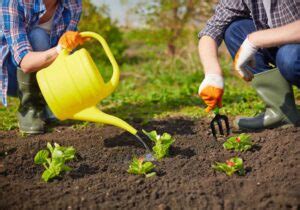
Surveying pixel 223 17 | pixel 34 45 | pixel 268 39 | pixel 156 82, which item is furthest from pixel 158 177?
pixel 156 82

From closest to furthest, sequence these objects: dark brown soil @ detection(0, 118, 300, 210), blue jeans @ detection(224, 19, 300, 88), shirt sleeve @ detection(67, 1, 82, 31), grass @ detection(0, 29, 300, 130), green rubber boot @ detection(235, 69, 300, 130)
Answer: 1. dark brown soil @ detection(0, 118, 300, 210)
2. blue jeans @ detection(224, 19, 300, 88)
3. green rubber boot @ detection(235, 69, 300, 130)
4. shirt sleeve @ detection(67, 1, 82, 31)
5. grass @ detection(0, 29, 300, 130)

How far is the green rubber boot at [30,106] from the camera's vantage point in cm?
308

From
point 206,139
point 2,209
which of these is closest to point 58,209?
point 2,209

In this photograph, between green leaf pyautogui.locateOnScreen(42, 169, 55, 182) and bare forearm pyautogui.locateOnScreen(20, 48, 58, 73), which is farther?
bare forearm pyautogui.locateOnScreen(20, 48, 58, 73)

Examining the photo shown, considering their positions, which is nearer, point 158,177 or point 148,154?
point 158,177

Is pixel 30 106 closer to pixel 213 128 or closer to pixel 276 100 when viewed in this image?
pixel 213 128

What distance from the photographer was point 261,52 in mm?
2842

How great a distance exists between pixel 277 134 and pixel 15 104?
215cm

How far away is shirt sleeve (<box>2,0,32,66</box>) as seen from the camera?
9.39 feet

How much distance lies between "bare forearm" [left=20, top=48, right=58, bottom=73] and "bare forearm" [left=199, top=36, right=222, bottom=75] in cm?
76

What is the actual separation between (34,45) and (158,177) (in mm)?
1328

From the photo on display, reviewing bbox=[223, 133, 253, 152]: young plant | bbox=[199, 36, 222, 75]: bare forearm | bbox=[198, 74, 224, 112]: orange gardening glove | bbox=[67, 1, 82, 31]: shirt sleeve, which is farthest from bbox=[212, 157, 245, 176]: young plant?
bbox=[67, 1, 82, 31]: shirt sleeve

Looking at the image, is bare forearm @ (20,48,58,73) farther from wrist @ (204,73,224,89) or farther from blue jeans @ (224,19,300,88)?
blue jeans @ (224,19,300,88)

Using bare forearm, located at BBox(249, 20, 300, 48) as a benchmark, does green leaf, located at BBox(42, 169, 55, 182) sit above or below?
below
